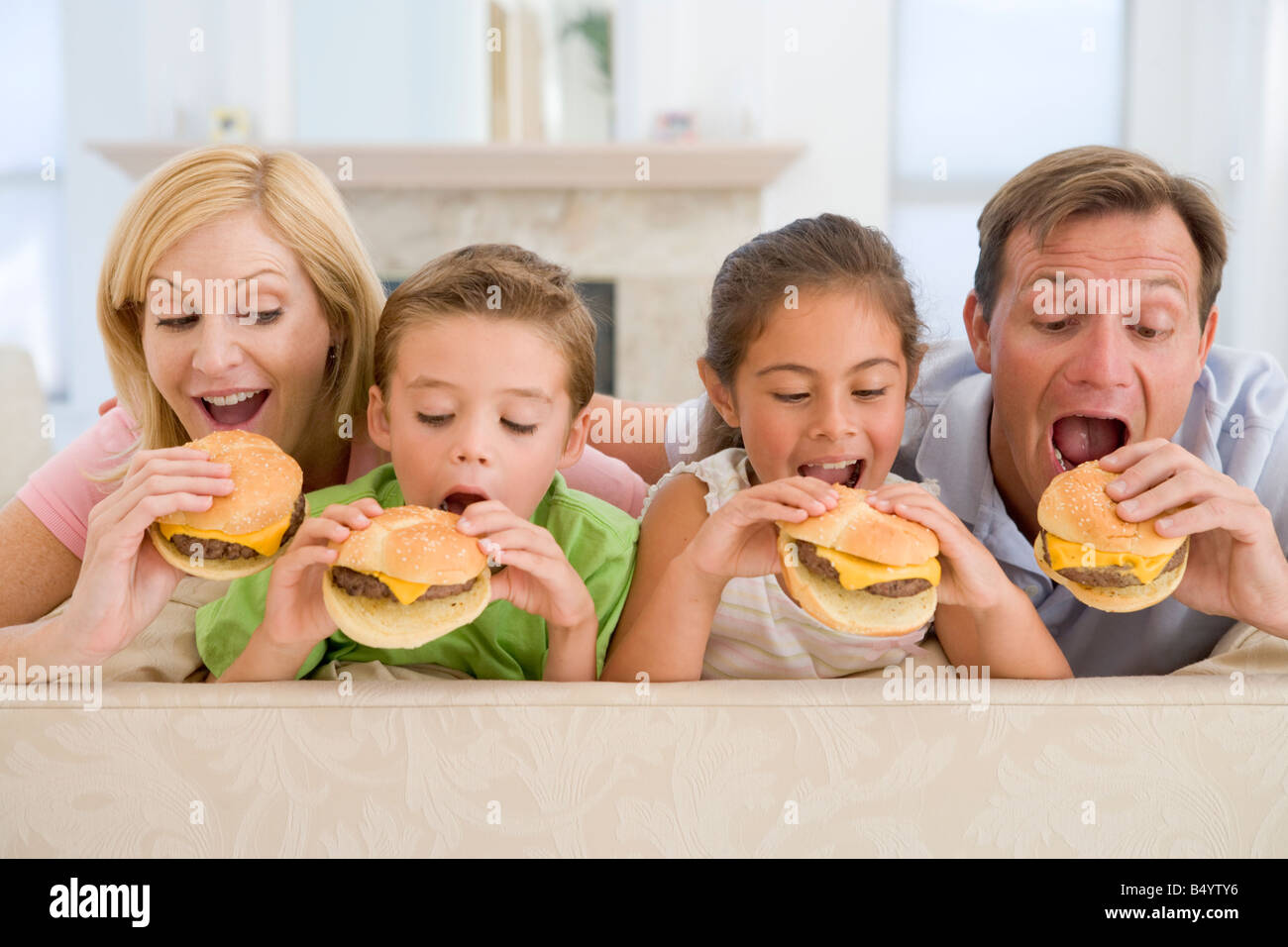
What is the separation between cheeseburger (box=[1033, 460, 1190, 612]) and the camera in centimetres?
121

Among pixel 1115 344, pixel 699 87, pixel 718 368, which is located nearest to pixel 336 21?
pixel 699 87

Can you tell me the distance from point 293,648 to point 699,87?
16.7ft

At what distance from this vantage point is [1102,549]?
3.99ft

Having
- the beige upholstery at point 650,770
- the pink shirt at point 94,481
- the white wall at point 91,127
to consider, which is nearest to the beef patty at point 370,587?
the beige upholstery at point 650,770

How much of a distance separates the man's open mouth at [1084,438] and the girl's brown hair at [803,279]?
26 cm

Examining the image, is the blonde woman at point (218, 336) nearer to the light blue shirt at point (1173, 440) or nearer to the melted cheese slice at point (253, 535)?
the melted cheese slice at point (253, 535)

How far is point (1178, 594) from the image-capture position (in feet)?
4.45

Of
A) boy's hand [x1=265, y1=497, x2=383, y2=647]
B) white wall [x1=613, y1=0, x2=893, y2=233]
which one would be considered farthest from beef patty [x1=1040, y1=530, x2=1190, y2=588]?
white wall [x1=613, y1=0, x2=893, y2=233]

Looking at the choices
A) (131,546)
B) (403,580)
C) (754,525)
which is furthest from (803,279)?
(131,546)

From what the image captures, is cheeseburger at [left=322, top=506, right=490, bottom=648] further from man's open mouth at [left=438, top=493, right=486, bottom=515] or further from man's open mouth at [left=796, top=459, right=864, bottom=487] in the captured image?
man's open mouth at [left=796, top=459, right=864, bottom=487]

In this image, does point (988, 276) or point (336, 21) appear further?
point (336, 21)

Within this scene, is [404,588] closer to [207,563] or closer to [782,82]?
[207,563]

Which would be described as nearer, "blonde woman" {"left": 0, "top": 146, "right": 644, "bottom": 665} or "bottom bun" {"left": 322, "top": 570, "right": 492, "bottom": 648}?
"bottom bun" {"left": 322, "top": 570, "right": 492, "bottom": 648}
